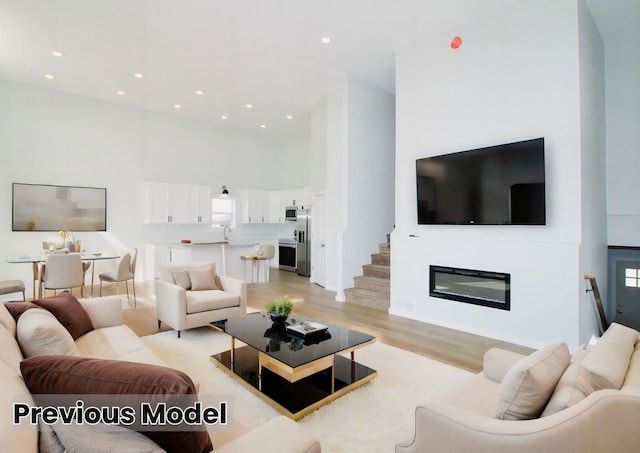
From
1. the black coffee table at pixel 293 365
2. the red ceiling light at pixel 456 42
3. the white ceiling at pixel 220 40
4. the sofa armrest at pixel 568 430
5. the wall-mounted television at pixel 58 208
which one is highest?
the white ceiling at pixel 220 40

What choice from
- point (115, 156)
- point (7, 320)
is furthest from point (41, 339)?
point (115, 156)

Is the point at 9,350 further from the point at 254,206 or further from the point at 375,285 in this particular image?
the point at 254,206

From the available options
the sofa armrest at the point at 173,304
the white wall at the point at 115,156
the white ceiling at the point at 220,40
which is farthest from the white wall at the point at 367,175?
the white wall at the point at 115,156

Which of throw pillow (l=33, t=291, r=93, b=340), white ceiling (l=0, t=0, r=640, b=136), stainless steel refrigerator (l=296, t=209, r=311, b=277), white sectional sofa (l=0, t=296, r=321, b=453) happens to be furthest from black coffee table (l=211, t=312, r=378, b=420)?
stainless steel refrigerator (l=296, t=209, r=311, b=277)

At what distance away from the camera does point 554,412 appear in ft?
4.06

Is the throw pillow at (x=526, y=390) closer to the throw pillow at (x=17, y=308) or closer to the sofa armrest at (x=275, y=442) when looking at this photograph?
the sofa armrest at (x=275, y=442)

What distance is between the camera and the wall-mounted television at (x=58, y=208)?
20.9 ft

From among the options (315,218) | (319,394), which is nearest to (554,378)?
(319,394)

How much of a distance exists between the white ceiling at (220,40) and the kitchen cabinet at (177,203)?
2113 millimetres

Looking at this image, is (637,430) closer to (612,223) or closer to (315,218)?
(612,223)

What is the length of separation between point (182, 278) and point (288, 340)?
2.15 m

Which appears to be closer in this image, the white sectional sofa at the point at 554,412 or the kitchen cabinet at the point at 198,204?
the white sectional sofa at the point at 554,412

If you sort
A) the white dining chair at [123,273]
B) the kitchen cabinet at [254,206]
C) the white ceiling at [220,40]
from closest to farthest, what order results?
1. the white ceiling at [220,40]
2. the white dining chair at [123,273]
3. the kitchen cabinet at [254,206]

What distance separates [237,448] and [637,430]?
141 cm
